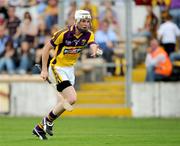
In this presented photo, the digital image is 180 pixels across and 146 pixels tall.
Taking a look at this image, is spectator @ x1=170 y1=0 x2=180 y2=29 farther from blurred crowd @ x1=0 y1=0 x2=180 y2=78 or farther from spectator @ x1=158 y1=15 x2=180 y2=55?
spectator @ x1=158 y1=15 x2=180 y2=55

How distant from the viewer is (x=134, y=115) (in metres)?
22.9

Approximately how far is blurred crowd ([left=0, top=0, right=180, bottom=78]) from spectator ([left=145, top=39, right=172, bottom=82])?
1.03ft

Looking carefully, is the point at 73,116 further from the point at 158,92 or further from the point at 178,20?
the point at 178,20

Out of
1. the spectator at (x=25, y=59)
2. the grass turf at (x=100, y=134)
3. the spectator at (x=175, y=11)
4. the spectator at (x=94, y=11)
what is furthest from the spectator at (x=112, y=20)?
the grass turf at (x=100, y=134)

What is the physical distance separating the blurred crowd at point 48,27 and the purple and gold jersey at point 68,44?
29.5 ft

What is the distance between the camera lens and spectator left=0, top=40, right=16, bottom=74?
23.5 meters

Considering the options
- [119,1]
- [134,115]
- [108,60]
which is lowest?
[134,115]

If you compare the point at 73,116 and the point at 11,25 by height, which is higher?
the point at 11,25

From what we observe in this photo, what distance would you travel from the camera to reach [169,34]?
2280 centimetres

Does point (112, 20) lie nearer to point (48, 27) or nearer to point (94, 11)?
point (94, 11)

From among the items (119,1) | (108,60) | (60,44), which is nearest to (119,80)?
(108,60)

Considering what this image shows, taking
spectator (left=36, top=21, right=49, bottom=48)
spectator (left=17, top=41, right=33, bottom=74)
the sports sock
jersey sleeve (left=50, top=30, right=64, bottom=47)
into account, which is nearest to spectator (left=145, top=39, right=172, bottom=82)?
spectator (left=36, top=21, right=49, bottom=48)

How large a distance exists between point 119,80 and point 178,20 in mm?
2563

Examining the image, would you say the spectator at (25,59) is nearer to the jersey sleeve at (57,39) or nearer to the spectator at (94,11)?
the spectator at (94,11)
